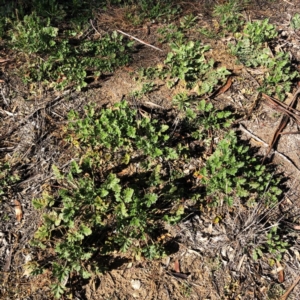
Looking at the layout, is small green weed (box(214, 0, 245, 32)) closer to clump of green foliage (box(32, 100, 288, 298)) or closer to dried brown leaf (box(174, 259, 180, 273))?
clump of green foliage (box(32, 100, 288, 298))

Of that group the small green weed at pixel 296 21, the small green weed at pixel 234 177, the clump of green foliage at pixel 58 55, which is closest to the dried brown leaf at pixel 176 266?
the small green weed at pixel 234 177

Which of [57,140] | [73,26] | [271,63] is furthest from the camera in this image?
[73,26]

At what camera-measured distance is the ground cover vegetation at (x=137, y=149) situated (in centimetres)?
346

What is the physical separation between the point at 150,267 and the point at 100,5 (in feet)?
11.9

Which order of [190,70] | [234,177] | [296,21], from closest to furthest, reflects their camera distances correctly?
1. [234,177]
2. [190,70]
3. [296,21]

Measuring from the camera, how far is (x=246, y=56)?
4777 millimetres

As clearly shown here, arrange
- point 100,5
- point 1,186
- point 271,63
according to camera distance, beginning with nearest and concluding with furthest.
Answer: point 1,186 → point 271,63 → point 100,5

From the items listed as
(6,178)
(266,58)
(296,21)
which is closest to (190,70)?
(266,58)

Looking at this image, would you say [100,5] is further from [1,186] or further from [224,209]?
[224,209]

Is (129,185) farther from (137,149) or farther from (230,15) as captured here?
(230,15)

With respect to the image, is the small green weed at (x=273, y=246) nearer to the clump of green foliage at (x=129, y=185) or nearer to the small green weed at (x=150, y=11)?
the clump of green foliage at (x=129, y=185)

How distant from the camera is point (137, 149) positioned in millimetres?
4055

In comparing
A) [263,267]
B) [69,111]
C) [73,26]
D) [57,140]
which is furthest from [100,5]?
[263,267]

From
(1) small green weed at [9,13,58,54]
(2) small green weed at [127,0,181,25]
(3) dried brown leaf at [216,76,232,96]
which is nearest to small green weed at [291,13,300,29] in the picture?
(3) dried brown leaf at [216,76,232,96]
